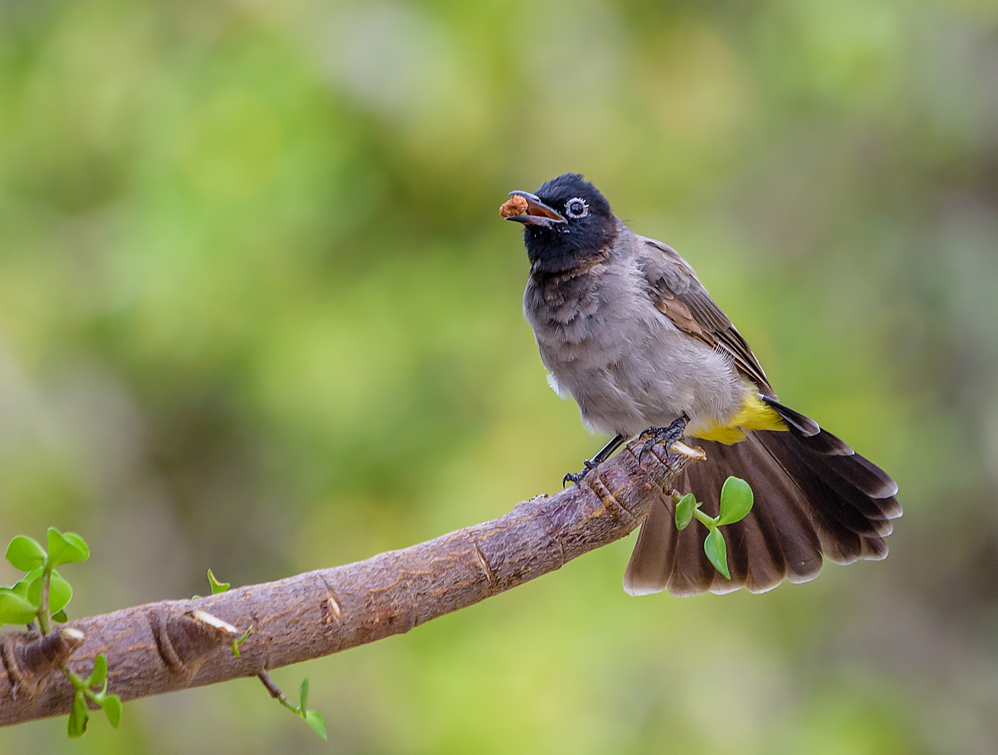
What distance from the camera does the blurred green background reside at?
13.9 feet

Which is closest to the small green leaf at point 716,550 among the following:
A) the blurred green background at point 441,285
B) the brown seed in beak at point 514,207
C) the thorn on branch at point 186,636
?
the thorn on branch at point 186,636

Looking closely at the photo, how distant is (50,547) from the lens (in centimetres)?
137

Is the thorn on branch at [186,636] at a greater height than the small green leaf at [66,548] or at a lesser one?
lesser

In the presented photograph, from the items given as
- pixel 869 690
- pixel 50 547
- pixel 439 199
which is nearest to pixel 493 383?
pixel 439 199

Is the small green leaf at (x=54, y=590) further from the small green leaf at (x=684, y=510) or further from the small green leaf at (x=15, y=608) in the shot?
the small green leaf at (x=684, y=510)

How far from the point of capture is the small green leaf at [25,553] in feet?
4.48

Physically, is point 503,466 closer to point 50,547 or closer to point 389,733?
point 389,733

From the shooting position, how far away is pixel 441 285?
452 centimetres

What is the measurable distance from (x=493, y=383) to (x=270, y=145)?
4.46 ft

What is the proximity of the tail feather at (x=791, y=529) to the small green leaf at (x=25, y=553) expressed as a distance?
5.66 ft

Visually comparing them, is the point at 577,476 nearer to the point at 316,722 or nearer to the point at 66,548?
the point at 316,722


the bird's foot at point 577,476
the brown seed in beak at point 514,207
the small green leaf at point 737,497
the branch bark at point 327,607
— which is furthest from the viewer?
the brown seed in beak at point 514,207

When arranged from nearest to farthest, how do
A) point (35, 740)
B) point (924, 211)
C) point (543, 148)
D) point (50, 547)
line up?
1. point (50, 547)
2. point (35, 740)
3. point (543, 148)
4. point (924, 211)

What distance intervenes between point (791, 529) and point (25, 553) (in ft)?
6.59
